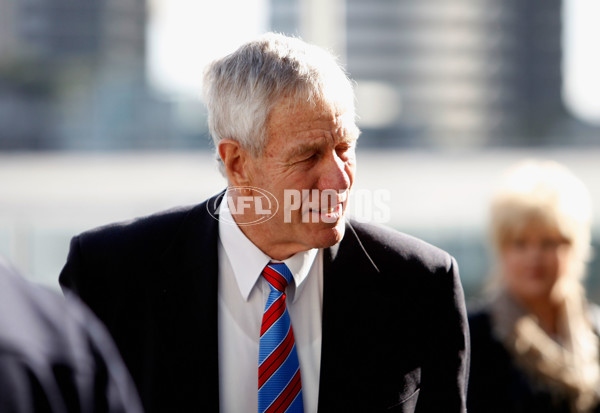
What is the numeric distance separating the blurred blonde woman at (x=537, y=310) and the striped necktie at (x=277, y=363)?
1165 millimetres

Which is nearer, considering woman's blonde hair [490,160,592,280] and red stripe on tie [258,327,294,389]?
red stripe on tie [258,327,294,389]

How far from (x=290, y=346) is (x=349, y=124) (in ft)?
1.96

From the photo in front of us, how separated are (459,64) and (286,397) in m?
29.2

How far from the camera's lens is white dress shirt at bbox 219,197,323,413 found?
1945 millimetres

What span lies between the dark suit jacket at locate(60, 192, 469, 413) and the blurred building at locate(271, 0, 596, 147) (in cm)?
2139

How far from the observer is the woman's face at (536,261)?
9.89 feet

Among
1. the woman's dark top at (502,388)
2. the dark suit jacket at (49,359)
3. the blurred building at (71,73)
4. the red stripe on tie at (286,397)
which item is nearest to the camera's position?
the dark suit jacket at (49,359)

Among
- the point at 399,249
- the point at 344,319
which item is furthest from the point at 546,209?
the point at 344,319

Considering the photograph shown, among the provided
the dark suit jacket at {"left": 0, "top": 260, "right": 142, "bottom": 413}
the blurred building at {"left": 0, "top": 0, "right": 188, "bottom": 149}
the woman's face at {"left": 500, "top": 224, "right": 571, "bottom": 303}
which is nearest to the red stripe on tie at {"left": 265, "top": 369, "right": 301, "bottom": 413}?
the dark suit jacket at {"left": 0, "top": 260, "right": 142, "bottom": 413}

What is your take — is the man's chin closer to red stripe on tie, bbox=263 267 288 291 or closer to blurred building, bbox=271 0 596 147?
red stripe on tie, bbox=263 267 288 291

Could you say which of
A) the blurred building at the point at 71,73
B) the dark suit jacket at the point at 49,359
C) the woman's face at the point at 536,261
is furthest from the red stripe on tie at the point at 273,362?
the blurred building at the point at 71,73

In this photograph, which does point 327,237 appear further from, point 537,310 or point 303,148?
point 537,310

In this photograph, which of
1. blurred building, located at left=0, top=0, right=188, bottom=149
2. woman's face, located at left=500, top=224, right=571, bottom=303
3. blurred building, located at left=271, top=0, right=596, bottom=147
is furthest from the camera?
blurred building, located at left=271, top=0, right=596, bottom=147

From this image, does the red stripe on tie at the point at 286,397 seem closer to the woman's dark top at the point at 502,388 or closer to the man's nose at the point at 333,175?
the man's nose at the point at 333,175
